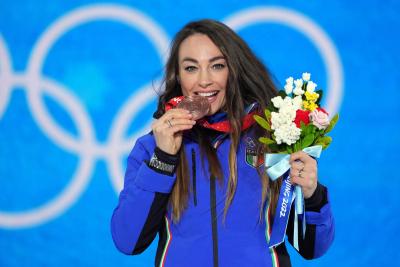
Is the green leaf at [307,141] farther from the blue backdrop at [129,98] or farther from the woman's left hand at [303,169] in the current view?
the blue backdrop at [129,98]

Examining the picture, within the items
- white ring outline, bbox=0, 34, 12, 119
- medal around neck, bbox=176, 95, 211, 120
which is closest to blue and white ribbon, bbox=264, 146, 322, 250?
medal around neck, bbox=176, 95, 211, 120

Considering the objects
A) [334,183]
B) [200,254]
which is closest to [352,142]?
[334,183]

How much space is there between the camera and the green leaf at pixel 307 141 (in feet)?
6.34

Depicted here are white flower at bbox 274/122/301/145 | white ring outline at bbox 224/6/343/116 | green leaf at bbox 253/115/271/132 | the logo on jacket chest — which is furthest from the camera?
white ring outline at bbox 224/6/343/116

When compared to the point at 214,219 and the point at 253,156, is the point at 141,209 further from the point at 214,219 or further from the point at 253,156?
the point at 253,156

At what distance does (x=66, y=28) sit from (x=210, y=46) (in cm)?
173

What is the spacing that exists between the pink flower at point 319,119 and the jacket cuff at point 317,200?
0.18 meters

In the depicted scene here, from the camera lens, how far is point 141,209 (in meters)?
2.00

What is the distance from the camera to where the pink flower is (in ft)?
6.27

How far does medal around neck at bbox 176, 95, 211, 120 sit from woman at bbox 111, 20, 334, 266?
0.12 feet

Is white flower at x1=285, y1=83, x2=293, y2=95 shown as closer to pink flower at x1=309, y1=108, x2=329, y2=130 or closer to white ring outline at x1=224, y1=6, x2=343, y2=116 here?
pink flower at x1=309, y1=108, x2=329, y2=130

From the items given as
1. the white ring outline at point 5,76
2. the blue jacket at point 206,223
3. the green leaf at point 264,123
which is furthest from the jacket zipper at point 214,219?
the white ring outline at point 5,76

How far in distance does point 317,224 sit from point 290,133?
1.00 feet

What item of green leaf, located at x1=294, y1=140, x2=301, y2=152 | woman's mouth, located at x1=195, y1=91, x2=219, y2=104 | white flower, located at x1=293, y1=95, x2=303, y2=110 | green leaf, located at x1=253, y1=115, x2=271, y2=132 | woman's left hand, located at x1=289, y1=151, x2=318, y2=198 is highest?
woman's mouth, located at x1=195, y1=91, x2=219, y2=104
